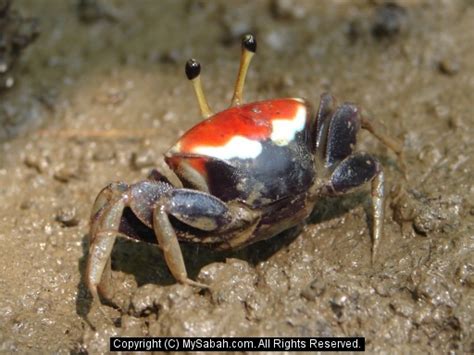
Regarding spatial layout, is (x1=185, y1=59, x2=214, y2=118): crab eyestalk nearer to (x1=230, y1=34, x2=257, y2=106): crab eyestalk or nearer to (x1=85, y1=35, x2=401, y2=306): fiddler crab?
(x1=85, y1=35, x2=401, y2=306): fiddler crab

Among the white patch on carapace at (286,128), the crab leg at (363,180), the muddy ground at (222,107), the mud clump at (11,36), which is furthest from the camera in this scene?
the mud clump at (11,36)

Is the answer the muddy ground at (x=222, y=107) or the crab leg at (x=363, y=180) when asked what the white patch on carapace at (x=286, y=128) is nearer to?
the crab leg at (x=363, y=180)

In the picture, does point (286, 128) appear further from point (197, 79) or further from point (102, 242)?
point (102, 242)

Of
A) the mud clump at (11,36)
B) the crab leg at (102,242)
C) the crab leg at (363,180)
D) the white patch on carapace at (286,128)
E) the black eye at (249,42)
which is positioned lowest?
the crab leg at (102,242)

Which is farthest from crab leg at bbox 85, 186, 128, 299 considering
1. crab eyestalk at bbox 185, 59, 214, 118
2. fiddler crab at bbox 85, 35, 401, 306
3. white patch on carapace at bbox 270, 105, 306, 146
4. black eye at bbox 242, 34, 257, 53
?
black eye at bbox 242, 34, 257, 53

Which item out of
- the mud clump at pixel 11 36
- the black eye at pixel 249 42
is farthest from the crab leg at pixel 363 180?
the mud clump at pixel 11 36

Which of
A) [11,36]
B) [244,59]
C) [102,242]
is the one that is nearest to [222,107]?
[244,59]
